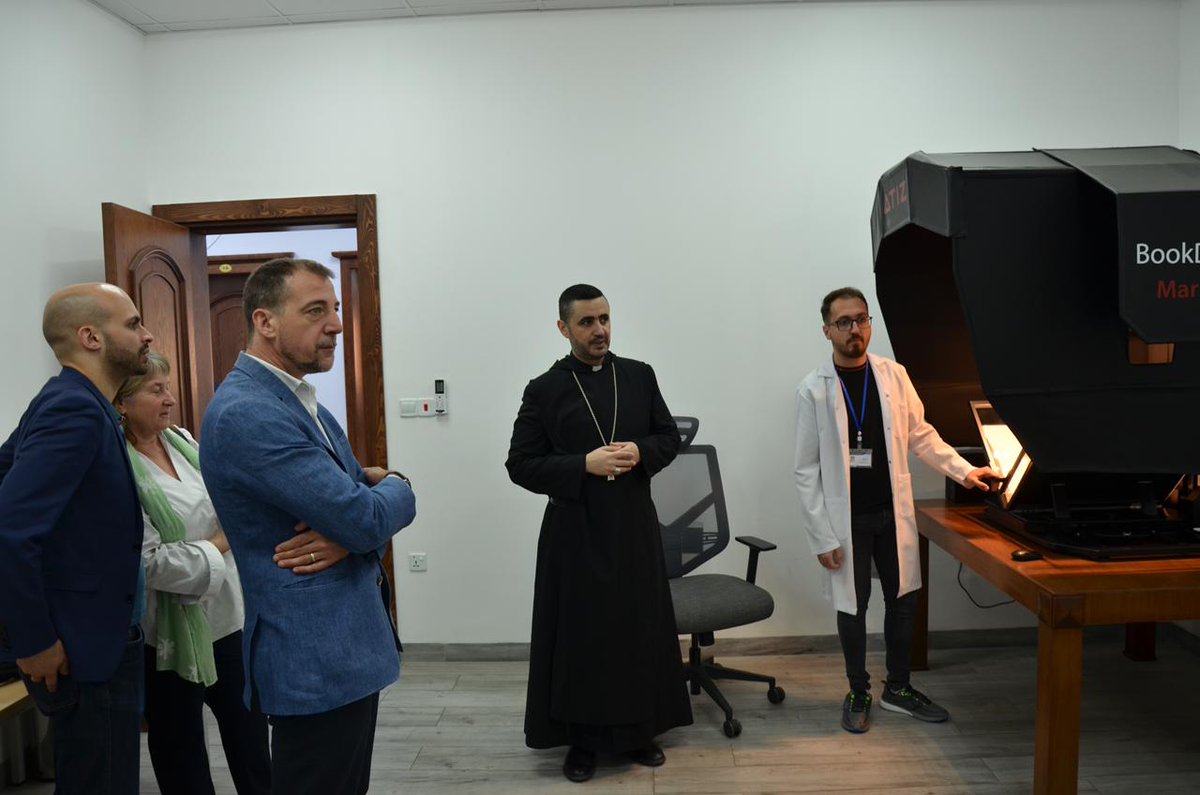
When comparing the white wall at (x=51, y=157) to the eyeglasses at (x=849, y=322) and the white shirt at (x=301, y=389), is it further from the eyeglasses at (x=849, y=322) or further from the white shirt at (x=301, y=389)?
the eyeglasses at (x=849, y=322)

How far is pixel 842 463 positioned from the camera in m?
A: 3.08

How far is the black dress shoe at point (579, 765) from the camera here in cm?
277

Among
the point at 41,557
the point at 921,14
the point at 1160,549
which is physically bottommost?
the point at 1160,549

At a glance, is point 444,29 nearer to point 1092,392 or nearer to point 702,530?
point 702,530

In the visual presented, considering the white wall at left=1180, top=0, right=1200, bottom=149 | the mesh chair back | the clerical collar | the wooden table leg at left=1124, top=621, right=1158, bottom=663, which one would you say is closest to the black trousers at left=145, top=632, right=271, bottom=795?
the clerical collar

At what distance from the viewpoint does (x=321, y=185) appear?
12.8 ft

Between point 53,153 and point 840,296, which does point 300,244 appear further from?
point 840,296

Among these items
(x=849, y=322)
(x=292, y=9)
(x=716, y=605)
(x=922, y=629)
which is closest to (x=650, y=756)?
(x=716, y=605)

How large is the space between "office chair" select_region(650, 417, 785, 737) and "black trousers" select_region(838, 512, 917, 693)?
0.34m

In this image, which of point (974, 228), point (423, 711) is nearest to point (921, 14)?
point (974, 228)

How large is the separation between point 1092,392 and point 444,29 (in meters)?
3.77

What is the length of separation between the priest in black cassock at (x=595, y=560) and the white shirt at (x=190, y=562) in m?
0.96

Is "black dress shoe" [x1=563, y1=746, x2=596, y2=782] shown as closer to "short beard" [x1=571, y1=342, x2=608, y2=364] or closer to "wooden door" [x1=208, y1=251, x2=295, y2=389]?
"short beard" [x1=571, y1=342, x2=608, y2=364]

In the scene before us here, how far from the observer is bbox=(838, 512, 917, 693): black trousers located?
310 cm
